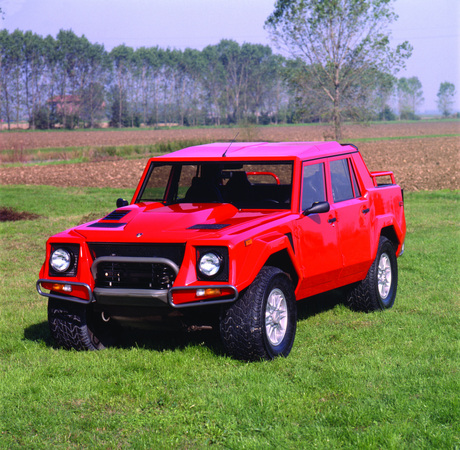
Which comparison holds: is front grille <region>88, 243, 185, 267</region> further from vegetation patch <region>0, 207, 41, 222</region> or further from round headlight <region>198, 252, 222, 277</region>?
vegetation patch <region>0, 207, 41, 222</region>

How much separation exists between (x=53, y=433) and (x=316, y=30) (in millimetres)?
54937

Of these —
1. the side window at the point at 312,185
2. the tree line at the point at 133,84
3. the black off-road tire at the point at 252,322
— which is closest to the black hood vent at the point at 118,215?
the black off-road tire at the point at 252,322

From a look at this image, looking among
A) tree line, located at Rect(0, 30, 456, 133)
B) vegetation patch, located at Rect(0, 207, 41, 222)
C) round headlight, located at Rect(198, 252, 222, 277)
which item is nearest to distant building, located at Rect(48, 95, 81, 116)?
tree line, located at Rect(0, 30, 456, 133)

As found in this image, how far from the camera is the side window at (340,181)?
734 centimetres

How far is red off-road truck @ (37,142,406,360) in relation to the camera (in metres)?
5.61

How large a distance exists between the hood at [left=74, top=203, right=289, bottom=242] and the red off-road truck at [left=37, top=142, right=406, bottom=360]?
0.01 meters

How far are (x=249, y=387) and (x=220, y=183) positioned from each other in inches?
97.4

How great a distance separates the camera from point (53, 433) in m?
4.63

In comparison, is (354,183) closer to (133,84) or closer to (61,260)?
(61,260)

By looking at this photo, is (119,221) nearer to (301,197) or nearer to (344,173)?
(301,197)

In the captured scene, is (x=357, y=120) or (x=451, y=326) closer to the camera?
(x=451, y=326)

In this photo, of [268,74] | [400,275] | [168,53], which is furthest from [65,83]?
[400,275]

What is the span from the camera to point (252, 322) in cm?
567

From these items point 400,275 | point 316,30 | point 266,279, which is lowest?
point 400,275
